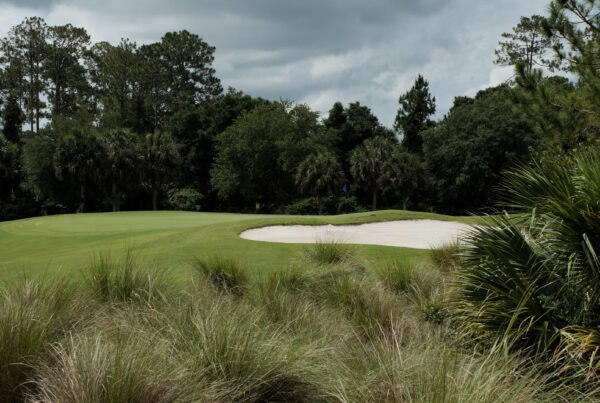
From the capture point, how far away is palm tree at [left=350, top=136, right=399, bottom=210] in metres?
43.0

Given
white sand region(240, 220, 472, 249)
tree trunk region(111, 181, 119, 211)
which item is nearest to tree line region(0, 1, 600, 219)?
tree trunk region(111, 181, 119, 211)

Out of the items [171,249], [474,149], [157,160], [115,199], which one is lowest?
[115,199]

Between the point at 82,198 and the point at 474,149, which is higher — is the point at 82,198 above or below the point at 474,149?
below

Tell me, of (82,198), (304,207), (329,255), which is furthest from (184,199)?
(329,255)

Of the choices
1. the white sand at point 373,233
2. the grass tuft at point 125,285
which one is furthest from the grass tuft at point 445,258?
the grass tuft at point 125,285

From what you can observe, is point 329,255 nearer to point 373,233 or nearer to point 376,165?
point 373,233

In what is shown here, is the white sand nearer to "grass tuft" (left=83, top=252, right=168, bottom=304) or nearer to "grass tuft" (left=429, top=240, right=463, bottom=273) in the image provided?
"grass tuft" (left=429, top=240, right=463, bottom=273)

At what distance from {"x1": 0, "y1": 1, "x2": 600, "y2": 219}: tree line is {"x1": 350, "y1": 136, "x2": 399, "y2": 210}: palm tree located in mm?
143

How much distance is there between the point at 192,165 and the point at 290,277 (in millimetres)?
46283

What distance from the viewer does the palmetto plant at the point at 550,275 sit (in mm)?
3336

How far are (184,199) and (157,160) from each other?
515cm

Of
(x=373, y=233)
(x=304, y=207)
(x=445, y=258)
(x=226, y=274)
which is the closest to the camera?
(x=226, y=274)

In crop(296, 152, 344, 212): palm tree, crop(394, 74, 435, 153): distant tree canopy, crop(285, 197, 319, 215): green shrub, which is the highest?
crop(394, 74, 435, 153): distant tree canopy

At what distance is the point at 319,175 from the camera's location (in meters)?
41.1
